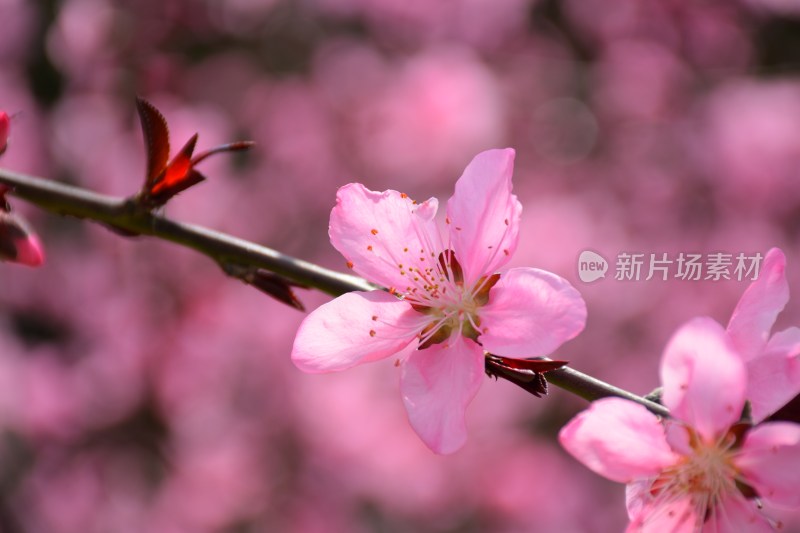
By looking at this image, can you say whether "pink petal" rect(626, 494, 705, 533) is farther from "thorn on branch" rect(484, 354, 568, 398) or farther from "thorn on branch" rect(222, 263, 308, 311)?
"thorn on branch" rect(222, 263, 308, 311)

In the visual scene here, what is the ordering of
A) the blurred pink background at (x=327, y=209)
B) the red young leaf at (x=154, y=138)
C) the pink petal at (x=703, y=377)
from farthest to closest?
the blurred pink background at (x=327, y=209) < the red young leaf at (x=154, y=138) < the pink petal at (x=703, y=377)

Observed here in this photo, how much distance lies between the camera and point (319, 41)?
160 inches

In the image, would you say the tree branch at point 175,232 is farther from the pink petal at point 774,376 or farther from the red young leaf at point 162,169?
the pink petal at point 774,376

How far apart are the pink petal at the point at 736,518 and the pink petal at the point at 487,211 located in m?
0.29

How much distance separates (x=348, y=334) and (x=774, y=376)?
380 millimetres

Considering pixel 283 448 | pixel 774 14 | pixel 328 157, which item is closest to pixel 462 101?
pixel 328 157

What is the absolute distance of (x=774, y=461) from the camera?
2.14 ft

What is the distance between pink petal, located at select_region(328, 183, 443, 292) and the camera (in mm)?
792

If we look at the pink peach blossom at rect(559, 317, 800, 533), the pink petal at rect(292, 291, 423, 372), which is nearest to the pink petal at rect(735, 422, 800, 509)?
the pink peach blossom at rect(559, 317, 800, 533)

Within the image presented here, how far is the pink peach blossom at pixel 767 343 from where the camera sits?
71 centimetres

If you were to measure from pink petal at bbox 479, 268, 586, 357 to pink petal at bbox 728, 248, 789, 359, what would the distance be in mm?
163

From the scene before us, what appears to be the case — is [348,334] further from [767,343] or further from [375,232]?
[767,343]

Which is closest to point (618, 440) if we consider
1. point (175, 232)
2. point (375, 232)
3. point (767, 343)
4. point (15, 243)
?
point (767, 343)

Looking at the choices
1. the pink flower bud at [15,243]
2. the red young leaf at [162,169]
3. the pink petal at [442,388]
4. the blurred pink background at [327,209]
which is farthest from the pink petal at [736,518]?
the blurred pink background at [327,209]
